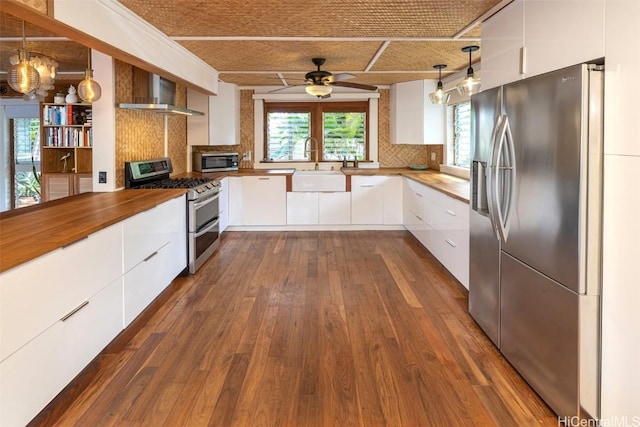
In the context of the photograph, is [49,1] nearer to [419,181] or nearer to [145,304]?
[145,304]

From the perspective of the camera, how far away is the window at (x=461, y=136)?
5.97 meters

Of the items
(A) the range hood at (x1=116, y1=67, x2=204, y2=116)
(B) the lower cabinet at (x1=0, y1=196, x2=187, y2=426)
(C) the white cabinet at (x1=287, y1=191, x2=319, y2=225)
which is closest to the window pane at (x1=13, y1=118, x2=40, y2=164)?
(A) the range hood at (x1=116, y1=67, x2=204, y2=116)

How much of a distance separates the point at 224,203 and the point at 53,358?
435cm

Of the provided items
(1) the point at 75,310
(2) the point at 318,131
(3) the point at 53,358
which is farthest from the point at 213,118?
(3) the point at 53,358

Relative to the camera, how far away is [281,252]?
5.55 metres

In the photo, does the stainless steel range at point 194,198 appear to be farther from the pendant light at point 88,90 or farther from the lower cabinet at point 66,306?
the lower cabinet at point 66,306

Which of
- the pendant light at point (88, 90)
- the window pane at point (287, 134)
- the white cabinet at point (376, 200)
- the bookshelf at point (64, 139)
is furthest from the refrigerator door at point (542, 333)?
the bookshelf at point (64, 139)

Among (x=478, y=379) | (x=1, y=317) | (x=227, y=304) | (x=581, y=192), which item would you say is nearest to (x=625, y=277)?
(x=581, y=192)

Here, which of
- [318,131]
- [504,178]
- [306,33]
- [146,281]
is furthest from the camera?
[318,131]

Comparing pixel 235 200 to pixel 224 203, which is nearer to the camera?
pixel 224 203

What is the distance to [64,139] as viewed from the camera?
20.8 feet

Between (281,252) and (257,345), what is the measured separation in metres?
2.65

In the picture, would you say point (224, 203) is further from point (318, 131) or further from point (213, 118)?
point (318, 131)

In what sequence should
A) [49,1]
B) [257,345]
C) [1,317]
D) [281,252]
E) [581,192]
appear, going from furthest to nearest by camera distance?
1. [281,252]
2. [257,345]
3. [49,1]
4. [581,192]
5. [1,317]
